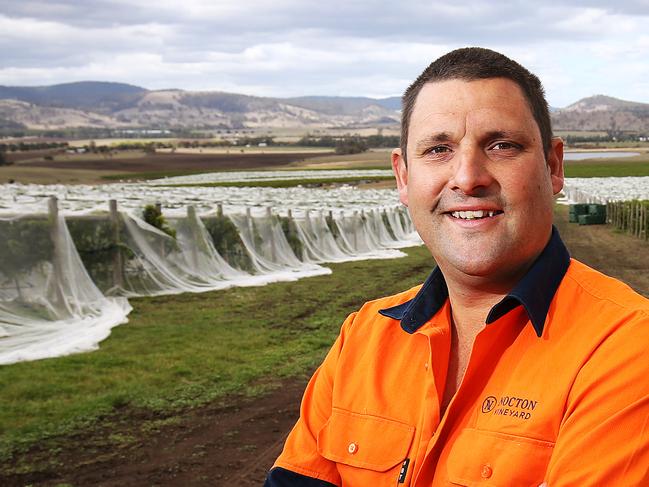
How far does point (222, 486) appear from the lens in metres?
5.27

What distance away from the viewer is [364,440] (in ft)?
6.42

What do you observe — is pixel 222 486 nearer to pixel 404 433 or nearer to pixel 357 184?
pixel 404 433

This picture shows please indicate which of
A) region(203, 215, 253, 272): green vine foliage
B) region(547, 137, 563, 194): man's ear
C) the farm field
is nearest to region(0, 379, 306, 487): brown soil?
region(547, 137, 563, 194): man's ear

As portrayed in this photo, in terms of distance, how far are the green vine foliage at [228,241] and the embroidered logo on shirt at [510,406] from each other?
14564 millimetres

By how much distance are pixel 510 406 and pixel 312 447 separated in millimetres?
599

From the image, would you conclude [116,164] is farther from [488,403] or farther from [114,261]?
[488,403]

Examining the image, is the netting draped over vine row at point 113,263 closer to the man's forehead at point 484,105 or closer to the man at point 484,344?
the man at point 484,344

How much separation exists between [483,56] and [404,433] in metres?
0.91

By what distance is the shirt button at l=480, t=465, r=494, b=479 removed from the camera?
5.52 feet

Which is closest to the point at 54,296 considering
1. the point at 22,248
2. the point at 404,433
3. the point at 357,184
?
the point at 22,248

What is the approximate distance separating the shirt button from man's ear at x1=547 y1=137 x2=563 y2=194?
2.37 ft

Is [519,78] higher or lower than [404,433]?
higher

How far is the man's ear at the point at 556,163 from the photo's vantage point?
205 cm

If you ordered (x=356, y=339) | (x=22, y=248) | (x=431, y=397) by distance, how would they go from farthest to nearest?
(x=22, y=248), (x=356, y=339), (x=431, y=397)
